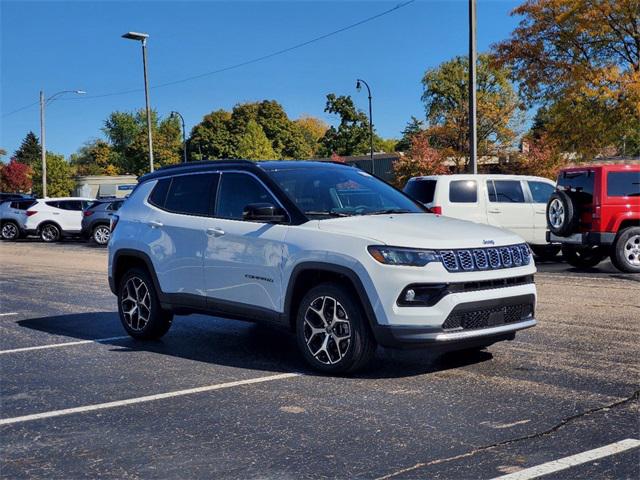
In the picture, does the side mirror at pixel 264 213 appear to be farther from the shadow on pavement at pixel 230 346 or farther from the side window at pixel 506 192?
the side window at pixel 506 192

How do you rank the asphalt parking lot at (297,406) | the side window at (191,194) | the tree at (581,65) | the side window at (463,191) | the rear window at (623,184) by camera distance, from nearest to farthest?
the asphalt parking lot at (297,406) → the side window at (191,194) → the rear window at (623,184) → the side window at (463,191) → the tree at (581,65)

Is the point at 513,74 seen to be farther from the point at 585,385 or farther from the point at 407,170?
the point at 585,385

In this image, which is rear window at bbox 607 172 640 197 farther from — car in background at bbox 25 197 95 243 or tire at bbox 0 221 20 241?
tire at bbox 0 221 20 241

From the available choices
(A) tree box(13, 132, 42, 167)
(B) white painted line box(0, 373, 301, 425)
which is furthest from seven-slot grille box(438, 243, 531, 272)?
(A) tree box(13, 132, 42, 167)

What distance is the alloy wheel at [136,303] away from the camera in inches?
302

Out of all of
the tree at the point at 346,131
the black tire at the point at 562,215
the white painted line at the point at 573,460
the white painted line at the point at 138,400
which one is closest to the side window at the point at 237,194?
the white painted line at the point at 138,400

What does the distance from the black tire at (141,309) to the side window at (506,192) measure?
9753 millimetres

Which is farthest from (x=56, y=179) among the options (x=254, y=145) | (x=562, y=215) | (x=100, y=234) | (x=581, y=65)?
(x=562, y=215)

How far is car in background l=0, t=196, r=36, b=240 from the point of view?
30016 millimetres

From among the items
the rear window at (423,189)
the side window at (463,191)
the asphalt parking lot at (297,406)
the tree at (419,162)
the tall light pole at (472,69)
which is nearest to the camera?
the asphalt parking lot at (297,406)

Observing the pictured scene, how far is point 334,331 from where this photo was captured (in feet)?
19.2

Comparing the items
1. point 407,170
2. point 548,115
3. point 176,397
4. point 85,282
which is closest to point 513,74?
point 548,115

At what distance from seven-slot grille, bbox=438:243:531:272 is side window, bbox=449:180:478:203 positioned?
9418 mm

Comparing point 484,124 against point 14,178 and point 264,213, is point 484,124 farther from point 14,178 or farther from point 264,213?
point 14,178
